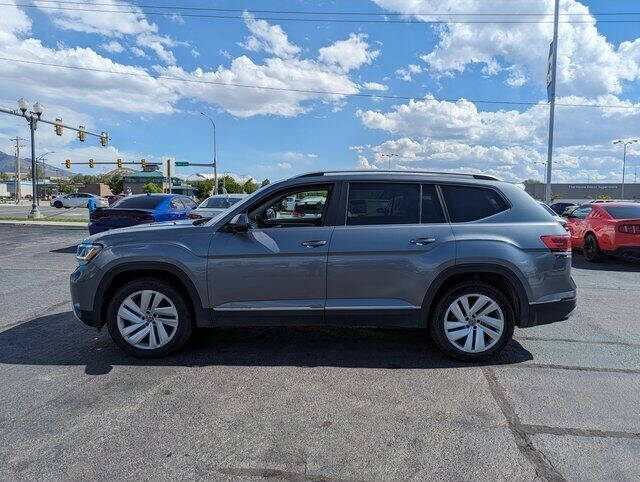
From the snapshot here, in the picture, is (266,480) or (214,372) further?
(214,372)

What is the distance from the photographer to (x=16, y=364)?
4523 millimetres

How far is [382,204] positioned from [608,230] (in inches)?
351

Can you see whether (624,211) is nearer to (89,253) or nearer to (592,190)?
(89,253)

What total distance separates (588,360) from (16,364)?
5.50 m

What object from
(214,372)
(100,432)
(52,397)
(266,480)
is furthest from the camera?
(214,372)

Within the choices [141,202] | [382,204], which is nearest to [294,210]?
[382,204]

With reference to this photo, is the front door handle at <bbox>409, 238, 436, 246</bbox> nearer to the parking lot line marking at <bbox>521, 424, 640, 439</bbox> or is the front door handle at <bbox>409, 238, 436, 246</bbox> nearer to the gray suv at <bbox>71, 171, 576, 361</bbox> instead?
the gray suv at <bbox>71, 171, 576, 361</bbox>

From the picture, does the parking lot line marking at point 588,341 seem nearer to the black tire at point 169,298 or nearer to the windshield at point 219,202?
the black tire at point 169,298

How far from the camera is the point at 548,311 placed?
15.1ft

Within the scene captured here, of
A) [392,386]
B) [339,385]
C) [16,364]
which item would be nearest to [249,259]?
[339,385]

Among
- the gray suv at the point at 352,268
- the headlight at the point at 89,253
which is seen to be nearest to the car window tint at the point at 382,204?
the gray suv at the point at 352,268

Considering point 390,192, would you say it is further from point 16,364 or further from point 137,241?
point 16,364

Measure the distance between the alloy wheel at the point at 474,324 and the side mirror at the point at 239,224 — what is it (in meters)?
2.07

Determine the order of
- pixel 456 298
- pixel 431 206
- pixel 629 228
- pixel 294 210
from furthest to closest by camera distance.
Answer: pixel 629 228 < pixel 294 210 < pixel 431 206 < pixel 456 298
